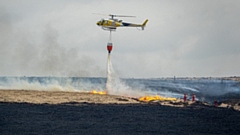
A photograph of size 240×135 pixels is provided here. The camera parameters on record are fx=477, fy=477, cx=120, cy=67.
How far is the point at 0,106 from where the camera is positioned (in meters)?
42.8

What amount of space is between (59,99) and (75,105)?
16.2 ft

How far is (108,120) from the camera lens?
3509cm

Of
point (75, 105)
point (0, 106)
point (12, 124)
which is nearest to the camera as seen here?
point (12, 124)

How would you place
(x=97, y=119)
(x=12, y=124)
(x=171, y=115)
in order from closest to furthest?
(x=12, y=124), (x=97, y=119), (x=171, y=115)

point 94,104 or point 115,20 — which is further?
point 115,20

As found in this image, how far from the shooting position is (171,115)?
129ft

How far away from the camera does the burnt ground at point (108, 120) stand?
3020 centimetres

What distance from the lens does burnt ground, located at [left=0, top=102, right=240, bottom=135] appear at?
1189 inches

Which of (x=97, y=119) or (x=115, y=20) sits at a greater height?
(x=115, y=20)

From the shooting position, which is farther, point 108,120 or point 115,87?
point 115,87

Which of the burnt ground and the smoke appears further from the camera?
the smoke

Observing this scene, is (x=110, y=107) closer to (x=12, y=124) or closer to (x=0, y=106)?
(x=0, y=106)

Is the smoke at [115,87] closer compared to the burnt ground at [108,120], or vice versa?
the burnt ground at [108,120]

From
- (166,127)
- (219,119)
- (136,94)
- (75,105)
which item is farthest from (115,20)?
(166,127)
